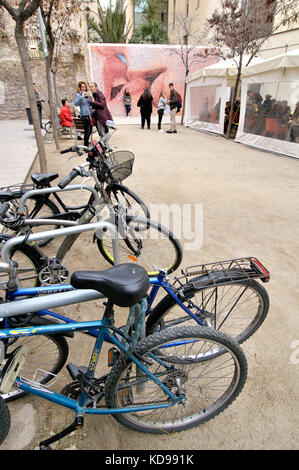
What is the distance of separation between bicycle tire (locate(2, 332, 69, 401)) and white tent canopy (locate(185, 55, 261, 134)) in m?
10.0

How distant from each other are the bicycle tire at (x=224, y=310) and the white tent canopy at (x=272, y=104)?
6729 millimetres

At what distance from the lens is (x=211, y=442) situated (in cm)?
153

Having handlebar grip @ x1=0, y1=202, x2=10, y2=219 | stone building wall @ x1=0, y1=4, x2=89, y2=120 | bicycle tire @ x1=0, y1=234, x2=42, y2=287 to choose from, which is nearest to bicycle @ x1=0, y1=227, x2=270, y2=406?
handlebar grip @ x1=0, y1=202, x2=10, y2=219

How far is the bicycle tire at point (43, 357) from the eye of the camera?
1.66 metres

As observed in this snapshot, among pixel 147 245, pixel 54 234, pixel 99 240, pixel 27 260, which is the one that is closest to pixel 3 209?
pixel 27 260

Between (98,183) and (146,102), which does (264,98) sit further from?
(98,183)

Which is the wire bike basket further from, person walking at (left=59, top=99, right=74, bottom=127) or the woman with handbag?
person walking at (left=59, top=99, right=74, bottom=127)

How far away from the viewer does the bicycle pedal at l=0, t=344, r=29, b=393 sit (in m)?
1.27

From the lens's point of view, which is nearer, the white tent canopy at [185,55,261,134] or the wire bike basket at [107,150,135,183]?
the wire bike basket at [107,150,135,183]

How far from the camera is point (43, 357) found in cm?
186

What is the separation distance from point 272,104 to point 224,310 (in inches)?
318

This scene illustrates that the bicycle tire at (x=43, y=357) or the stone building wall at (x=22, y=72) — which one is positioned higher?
the stone building wall at (x=22, y=72)

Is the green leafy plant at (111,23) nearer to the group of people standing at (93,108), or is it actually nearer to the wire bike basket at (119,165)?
the group of people standing at (93,108)

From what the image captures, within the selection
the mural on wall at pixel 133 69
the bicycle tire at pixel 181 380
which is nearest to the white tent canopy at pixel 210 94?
the mural on wall at pixel 133 69
